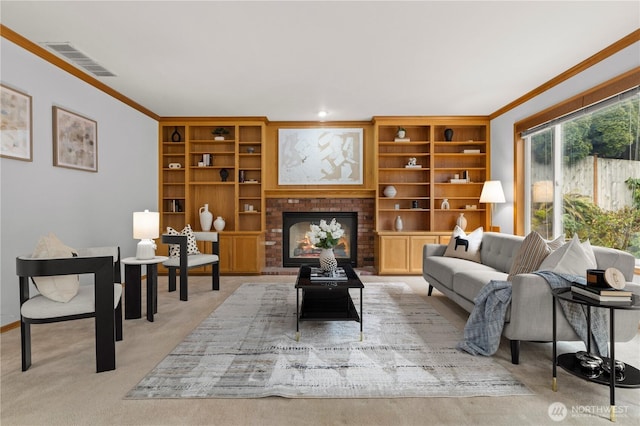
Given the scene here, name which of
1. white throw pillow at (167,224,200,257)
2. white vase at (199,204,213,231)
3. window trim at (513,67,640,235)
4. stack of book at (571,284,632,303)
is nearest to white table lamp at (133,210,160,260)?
white throw pillow at (167,224,200,257)

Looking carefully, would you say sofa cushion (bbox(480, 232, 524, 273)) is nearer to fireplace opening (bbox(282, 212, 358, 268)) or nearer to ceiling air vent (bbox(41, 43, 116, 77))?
fireplace opening (bbox(282, 212, 358, 268))

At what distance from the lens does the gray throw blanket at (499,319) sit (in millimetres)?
2393

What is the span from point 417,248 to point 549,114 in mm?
2638

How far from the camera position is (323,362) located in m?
2.50

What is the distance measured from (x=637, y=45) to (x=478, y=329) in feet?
9.71

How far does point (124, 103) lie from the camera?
197 inches

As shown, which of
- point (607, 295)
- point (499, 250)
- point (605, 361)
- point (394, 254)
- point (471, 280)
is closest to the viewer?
point (607, 295)

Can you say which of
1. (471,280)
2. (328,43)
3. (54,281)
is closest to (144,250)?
(54,281)

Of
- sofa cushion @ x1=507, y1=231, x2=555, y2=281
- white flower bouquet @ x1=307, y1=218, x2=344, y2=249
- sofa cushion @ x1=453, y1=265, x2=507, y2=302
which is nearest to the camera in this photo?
sofa cushion @ x1=507, y1=231, x2=555, y2=281

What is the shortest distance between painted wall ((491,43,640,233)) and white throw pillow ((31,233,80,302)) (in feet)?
16.4

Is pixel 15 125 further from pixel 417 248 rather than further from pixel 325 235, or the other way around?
pixel 417 248

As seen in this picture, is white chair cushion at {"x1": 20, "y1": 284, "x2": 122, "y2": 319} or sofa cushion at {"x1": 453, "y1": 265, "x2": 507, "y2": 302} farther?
sofa cushion at {"x1": 453, "y1": 265, "x2": 507, "y2": 302}

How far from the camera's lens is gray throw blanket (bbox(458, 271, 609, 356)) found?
239cm

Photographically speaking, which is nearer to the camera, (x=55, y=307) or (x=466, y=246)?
(x=55, y=307)
